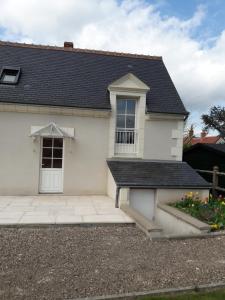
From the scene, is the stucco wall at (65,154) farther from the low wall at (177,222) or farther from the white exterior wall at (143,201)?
the low wall at (177,222)

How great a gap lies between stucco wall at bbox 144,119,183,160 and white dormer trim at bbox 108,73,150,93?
131 centimetres

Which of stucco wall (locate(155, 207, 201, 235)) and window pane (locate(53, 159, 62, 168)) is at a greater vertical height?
window pane (locate(53, 159, 62, 168))

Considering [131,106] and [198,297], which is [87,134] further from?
[198,297]

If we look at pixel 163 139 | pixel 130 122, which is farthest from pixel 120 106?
pixel 163 139

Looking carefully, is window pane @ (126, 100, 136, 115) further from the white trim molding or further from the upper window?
the white trim molding

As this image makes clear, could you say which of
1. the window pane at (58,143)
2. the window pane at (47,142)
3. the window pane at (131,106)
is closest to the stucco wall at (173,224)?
the window pane at (131,106)

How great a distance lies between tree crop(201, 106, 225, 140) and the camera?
21.7m

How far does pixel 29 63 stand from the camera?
1318 centimetres

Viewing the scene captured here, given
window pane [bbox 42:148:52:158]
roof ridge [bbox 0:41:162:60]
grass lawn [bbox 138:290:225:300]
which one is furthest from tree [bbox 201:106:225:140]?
grass lawn [bbox 138:290:225:300]

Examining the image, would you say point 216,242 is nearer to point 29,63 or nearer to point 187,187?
point 187,187

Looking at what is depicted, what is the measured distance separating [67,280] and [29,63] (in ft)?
34.8

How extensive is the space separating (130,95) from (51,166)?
13.4 feet

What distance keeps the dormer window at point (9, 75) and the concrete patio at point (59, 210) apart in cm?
438

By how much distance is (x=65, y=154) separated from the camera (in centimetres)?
1187
